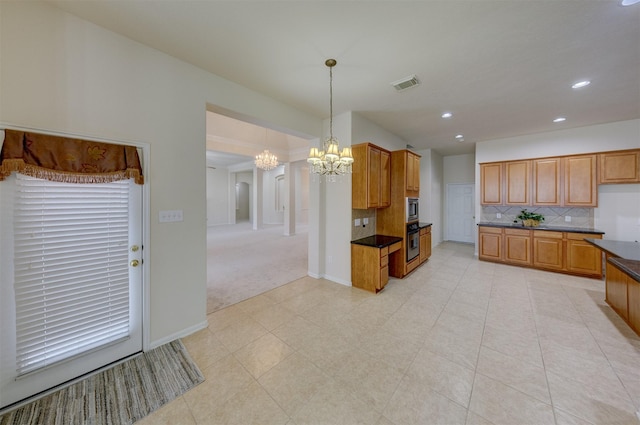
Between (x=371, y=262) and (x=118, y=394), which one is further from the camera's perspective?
(x=371, y=262)

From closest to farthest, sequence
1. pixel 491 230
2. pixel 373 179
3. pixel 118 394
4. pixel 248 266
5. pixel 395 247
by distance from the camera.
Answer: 1. pixel 118 394
2. pixel 373 179
3. pixel 395 247
4. pixel 248 266
5. pixel 491 230

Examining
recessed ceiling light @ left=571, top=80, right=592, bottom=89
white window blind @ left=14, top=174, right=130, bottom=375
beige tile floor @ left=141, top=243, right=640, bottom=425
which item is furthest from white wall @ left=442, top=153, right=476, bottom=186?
white window blind @ left=14, top=174, right=130, bottom=375

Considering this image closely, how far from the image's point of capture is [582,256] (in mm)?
4266

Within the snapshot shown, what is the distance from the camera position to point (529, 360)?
211 centimetres

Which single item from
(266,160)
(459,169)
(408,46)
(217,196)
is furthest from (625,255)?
(217,196)

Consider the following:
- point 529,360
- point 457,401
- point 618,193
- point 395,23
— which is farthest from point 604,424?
point 618,193

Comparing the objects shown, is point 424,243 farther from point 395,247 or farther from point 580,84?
point 580,84

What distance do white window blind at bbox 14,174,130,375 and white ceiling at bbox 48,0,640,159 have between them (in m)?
1.62

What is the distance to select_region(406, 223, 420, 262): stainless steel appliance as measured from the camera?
4363 millimetres

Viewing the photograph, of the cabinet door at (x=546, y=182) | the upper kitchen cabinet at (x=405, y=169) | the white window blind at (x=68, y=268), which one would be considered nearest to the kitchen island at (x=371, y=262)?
the upper kitchen cabinet at (x=405, y=169)

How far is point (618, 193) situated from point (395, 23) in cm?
595

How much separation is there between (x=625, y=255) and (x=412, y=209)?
8.78ft

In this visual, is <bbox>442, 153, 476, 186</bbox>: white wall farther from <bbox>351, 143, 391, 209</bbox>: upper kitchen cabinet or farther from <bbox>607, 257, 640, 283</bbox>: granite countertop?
<bbox>607, 257, 640, 283</bbox>: granite countertop

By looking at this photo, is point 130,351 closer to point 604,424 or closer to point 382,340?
point 382,340
